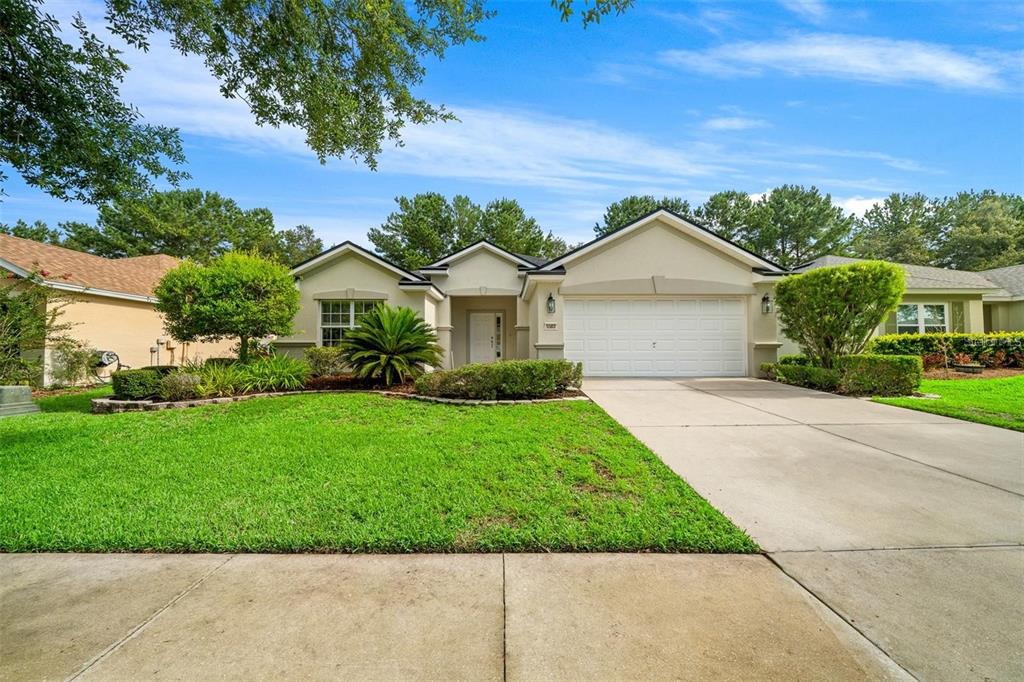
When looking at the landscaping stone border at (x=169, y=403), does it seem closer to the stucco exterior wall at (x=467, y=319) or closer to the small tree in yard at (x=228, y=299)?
the small tree in yard at (x=228, y=299)

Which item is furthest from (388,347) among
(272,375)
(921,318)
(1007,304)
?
(1007,304)

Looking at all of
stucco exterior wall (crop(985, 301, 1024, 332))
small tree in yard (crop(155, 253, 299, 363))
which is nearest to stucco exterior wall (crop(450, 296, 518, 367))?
small tree in yard (crop(155, 253, 299, 363))

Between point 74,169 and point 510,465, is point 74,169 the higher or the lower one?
the higher one

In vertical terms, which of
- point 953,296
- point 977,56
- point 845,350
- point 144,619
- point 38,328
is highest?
point 977,56

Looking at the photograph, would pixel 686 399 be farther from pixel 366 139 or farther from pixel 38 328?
pixel 38 328

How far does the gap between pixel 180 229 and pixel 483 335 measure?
2685 centimetres

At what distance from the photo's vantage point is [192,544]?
3000 millimetres

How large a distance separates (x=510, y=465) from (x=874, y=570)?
295 cm

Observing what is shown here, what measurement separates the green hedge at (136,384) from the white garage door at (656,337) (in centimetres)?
989

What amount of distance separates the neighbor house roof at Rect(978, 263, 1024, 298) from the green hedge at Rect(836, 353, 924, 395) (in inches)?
636

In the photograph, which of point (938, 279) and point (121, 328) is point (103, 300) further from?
point (938, 279)

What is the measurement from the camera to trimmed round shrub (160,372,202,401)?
8.44 m

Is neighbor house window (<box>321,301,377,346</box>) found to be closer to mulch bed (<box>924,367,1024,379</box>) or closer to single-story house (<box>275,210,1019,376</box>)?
single-story house (<box>275,210,1019,376</box>)

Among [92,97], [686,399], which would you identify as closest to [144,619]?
[92,97]
